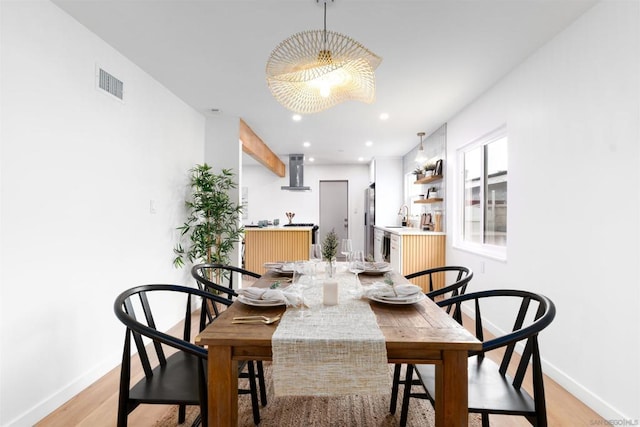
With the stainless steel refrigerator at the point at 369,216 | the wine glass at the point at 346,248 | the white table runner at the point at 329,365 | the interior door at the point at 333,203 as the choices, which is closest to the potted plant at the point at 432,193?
the stainless steel refrigerator at the point at 369,216

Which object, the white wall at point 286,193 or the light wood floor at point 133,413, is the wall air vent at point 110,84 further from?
the white wall at point 286,193

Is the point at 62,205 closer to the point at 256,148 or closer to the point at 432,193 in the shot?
the point at 256,148

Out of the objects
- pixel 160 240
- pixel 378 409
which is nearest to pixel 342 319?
pixel 378 409

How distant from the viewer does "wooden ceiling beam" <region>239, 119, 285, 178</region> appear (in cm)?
448

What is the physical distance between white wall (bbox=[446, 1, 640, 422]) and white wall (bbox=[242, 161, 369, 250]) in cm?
538

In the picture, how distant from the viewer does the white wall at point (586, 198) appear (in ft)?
5.76

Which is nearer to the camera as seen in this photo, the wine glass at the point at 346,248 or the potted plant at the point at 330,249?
the potted plant at the point at 330,249

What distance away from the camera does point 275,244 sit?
5469mm

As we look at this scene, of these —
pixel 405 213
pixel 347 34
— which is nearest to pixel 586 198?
pixel 347 34

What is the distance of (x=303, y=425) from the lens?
5.77 feet

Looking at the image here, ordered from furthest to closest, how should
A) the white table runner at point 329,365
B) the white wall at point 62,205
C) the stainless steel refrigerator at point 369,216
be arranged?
the stainless steel refrigerator at point 369,216 < the white wall at point 62,205 < the white table runner at point 329,365

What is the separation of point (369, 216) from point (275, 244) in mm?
2739

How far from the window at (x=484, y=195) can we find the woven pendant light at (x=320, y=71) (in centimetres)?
205

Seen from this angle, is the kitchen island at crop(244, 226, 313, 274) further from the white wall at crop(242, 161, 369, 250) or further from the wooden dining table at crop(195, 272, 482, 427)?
the wooden dining table at crop(195, 272, 482, 427)
